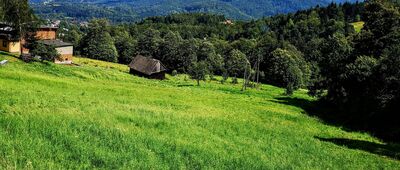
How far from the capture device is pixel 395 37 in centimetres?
4881

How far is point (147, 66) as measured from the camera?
96.8 m


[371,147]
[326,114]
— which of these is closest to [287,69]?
[326,114]

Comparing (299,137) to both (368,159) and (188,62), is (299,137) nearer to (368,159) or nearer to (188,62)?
(368,159)

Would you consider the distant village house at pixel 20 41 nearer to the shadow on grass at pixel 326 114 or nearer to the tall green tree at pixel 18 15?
the tall green tree at pixel 18 15

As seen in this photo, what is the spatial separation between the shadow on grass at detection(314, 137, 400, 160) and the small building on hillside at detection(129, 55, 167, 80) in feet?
222

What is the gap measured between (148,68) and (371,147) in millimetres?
71375

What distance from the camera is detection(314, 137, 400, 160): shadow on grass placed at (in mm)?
27619

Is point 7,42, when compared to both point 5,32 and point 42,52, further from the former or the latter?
point 42,52

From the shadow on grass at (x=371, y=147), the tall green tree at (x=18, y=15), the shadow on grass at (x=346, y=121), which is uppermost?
the tall green tree at (x=18, y=15)

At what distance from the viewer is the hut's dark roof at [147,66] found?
95.4 m

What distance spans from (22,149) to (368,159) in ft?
60.7

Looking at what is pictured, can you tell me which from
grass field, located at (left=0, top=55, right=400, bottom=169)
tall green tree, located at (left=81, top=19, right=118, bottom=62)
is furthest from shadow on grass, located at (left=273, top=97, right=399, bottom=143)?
tall green tree, located at (left=81, top=19, right=118, bottom=62)

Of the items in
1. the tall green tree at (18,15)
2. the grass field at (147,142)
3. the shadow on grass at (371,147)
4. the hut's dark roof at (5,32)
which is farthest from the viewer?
the hut's dark roof at (5,32)

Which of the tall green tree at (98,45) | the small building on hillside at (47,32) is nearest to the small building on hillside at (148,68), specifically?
the small building on hillside at (47,32)
